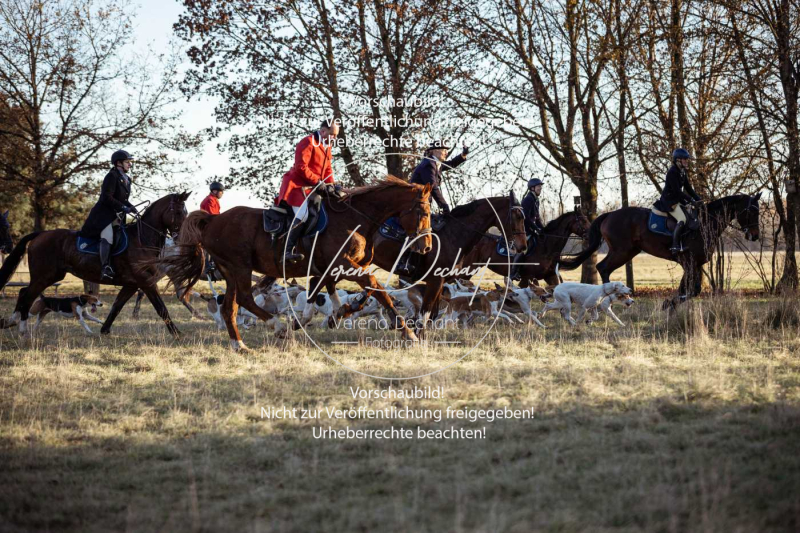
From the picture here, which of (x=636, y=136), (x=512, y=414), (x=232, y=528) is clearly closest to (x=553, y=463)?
(x=512, y=414)

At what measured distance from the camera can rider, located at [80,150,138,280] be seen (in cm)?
862

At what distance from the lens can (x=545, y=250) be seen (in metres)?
11.4

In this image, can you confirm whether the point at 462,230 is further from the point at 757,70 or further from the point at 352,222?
the point at 757,70

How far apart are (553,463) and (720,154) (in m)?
12.0

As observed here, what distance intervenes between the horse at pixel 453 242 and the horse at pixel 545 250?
7.66 feet

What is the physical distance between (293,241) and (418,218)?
141cm

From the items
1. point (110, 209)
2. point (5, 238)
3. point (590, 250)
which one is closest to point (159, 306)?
point (110, 209)

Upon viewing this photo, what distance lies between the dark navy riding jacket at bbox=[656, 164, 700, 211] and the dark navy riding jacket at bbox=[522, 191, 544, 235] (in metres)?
2.09

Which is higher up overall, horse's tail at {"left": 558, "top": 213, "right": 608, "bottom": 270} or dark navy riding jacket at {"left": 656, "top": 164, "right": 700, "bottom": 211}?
dark navy riding jacket at {"left": 656, "top": 164, "right": 700, "bottom": 211}

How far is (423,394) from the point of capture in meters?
5.13

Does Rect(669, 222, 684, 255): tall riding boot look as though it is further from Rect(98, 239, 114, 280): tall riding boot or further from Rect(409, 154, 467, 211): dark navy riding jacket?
Rect(98, 239, 114, 280): tall riding boot

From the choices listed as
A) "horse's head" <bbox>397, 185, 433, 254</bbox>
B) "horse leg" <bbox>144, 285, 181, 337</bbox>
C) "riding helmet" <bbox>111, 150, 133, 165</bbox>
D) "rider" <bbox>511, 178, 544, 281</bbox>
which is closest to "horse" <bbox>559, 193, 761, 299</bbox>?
"rider" <bbox>511, 178, 544, 281</bbox>

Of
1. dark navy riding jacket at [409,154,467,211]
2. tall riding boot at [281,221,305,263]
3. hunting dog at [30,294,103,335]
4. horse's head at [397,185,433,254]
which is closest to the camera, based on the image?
tall riding boot at [281,221,305,263]

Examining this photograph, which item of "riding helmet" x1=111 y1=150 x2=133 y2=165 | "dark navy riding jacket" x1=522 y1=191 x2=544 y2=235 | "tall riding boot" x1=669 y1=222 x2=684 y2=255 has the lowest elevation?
"tall riding boot" x1=669 y1=222 x2=684 y2=255
